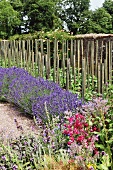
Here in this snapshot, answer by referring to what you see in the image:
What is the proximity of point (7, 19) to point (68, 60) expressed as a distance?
4184 cm

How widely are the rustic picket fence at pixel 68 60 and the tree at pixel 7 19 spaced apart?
114 feet

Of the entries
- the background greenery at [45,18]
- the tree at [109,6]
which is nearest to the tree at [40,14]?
the background greenery at [45,18]

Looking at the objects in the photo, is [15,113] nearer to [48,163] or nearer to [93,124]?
[93,124]

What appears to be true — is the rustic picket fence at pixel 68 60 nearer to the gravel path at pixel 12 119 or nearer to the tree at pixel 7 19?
the gravel path at pixel 12 119

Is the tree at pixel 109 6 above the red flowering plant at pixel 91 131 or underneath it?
above

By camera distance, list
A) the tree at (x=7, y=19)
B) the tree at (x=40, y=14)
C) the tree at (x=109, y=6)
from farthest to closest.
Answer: the tree at (x=109, y=6)
the tree at (x=40, y=14)
the tree at (x=7, y=19)

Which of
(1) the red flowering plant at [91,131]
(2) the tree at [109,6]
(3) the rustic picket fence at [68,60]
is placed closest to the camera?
(1) the red flowering plant at [91,131]

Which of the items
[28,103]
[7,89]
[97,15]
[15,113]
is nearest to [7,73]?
[7,89]

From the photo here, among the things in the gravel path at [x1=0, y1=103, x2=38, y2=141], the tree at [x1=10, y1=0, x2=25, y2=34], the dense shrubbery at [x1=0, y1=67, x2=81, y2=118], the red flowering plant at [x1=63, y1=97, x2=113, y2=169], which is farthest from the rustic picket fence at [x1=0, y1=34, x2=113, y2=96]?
the tree at [x1=10, y1=0, x2=25, y2=34]

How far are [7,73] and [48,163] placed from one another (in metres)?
4.49

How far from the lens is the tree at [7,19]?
45781mm

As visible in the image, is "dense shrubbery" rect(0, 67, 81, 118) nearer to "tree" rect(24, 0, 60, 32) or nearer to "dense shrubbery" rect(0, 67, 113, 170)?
"dense shrubbery" rect(0, 67, 113, 170)

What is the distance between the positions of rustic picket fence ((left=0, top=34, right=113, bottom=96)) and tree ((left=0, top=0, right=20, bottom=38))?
3471 cm

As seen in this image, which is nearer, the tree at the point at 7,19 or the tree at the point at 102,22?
the tree at the point at 7,19
